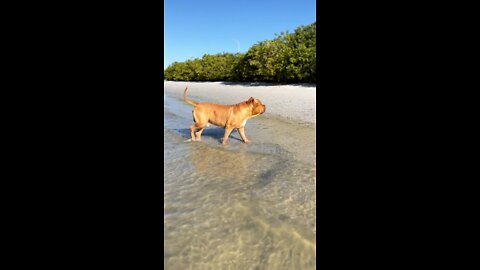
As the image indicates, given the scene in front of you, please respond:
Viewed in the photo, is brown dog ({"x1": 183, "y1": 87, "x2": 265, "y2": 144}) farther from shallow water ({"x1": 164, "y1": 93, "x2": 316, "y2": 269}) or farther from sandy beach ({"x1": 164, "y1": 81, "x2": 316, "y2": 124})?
sandy beach ({"x1": 164, "y1": 81, "x2": 316, "y2": 124})

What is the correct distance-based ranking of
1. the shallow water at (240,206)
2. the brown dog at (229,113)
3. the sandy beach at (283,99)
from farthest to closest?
the sandy beach at (283,99), the brown dog at (229,113), the shallow water at (240,206)

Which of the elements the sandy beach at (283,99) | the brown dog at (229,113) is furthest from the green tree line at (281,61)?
the brown dog at (229,113)

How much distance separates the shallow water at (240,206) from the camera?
8.84 feet

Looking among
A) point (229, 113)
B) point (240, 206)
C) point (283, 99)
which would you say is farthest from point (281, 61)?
point (240, 206)

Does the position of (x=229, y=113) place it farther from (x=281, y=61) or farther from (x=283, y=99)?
(x=281, y=61)

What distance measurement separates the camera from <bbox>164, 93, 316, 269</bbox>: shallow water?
270cm

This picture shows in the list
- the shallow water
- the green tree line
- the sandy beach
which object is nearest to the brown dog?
the shallow water

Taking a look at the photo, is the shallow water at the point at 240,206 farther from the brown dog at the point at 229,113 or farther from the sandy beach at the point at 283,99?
the sandy beach at the point at 283,99

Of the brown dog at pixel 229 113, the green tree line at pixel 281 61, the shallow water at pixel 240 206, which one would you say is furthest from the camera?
the green tree line at pixel 281 61
